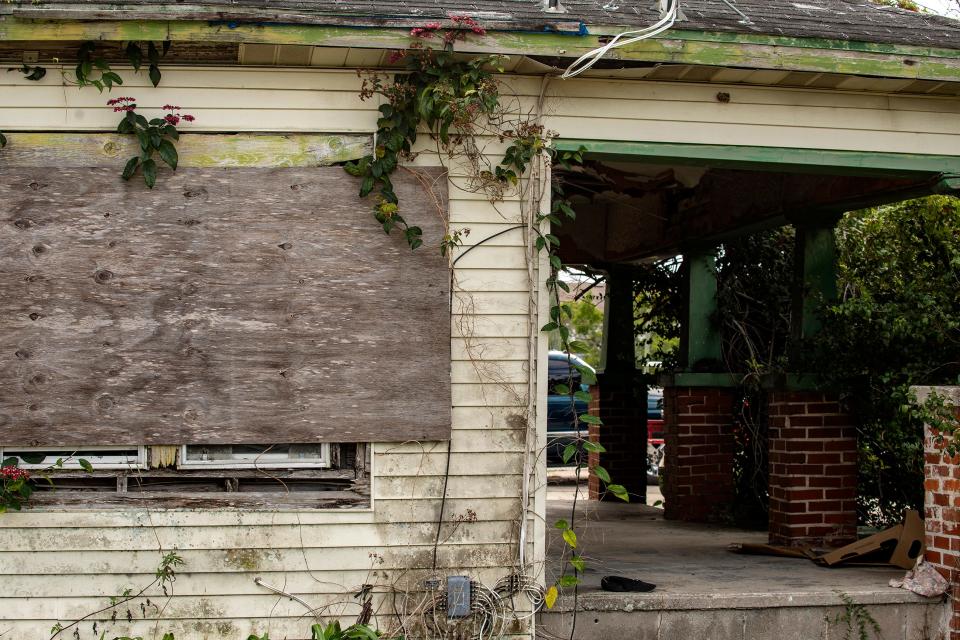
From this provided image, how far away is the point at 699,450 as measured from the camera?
9.51 meters

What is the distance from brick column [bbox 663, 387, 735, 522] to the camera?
9.47m

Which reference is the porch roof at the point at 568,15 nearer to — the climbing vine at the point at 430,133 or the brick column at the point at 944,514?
the climbing vine at the point at 430,133

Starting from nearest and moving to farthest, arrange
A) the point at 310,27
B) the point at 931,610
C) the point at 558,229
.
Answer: the point at 310,27 → the point at 931,610 → the point at 558,229

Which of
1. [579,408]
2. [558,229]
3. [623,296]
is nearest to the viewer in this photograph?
[558,229]

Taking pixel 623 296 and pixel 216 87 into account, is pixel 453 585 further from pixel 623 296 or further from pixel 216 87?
pixel 623 296

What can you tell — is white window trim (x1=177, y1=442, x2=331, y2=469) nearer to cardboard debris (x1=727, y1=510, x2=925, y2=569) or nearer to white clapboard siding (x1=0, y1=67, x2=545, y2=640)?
white clapboard siding (x1=0, y1=67, x2=545, y2=640)

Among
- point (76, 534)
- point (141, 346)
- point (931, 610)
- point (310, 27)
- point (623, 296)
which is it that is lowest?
point (931, 610)

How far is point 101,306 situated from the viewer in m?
5.41

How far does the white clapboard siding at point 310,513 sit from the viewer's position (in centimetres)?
539

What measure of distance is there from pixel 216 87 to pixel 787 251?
615cm

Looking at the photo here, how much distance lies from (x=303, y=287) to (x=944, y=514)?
406 centimetres

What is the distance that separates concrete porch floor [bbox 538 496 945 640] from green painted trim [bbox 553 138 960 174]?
2.08m

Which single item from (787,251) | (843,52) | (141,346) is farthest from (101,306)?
(787,251)

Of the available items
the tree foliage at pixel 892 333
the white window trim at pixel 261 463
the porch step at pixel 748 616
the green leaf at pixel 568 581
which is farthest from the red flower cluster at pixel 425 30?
the tree foliage at pixel 892 333
